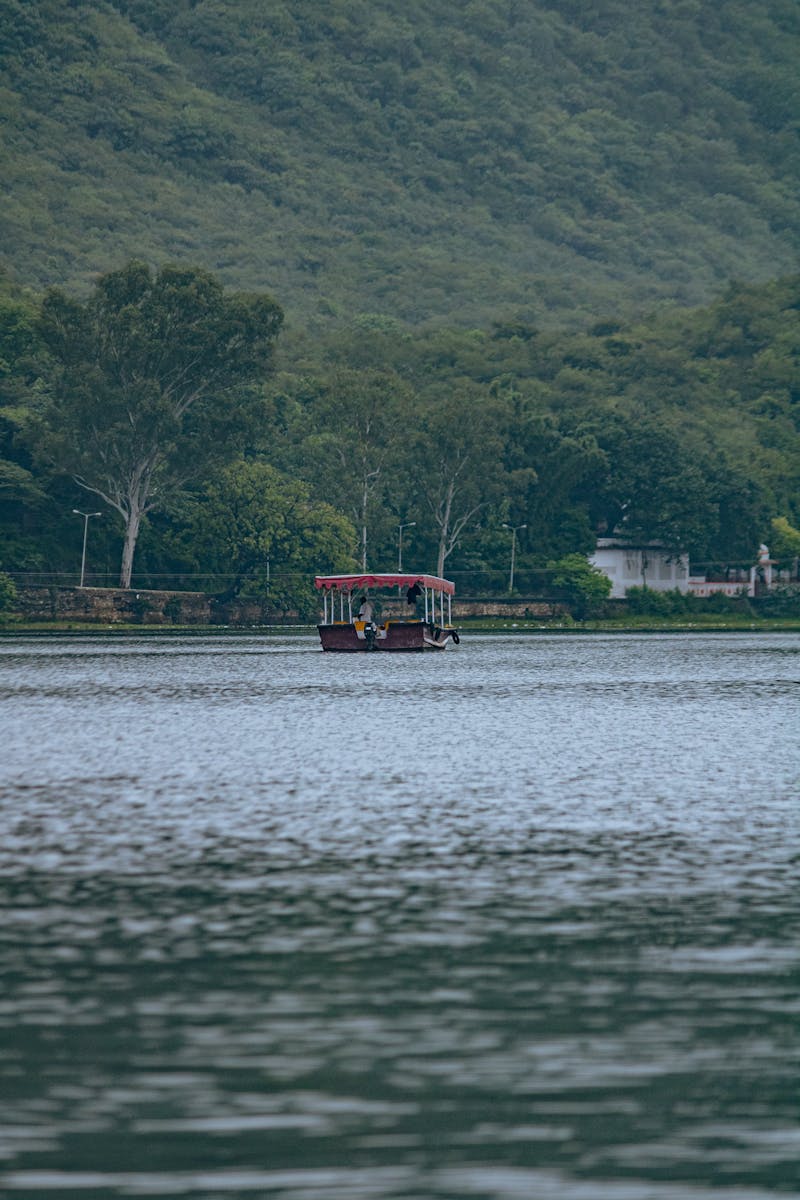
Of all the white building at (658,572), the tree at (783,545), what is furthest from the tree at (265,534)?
the tree at (783,545)

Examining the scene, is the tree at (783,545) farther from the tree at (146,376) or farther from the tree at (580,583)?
the tree at (146,376)

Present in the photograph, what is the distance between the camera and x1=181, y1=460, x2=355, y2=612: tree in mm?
146875

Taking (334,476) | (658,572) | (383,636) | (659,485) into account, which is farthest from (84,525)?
(658,572)

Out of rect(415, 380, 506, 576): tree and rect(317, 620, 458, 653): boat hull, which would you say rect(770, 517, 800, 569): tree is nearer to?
rect(415, 380, 506, 576): tree

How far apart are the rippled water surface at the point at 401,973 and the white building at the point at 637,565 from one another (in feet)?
461

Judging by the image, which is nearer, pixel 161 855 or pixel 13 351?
pixel 161 855

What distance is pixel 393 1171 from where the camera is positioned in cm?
1057

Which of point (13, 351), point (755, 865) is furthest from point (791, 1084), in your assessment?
point (13, 351)

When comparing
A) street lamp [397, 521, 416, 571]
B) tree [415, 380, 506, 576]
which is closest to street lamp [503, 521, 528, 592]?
tree [415, 380, 506, 576]

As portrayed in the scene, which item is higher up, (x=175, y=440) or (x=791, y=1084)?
(x=175, y=440)

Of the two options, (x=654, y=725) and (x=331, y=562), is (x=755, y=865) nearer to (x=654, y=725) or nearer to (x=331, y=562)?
(x=654, y=725)

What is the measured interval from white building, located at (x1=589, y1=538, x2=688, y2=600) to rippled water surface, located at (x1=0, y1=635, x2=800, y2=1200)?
14049 centimetres

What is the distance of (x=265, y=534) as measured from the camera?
146 m

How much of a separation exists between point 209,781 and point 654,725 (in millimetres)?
16232
